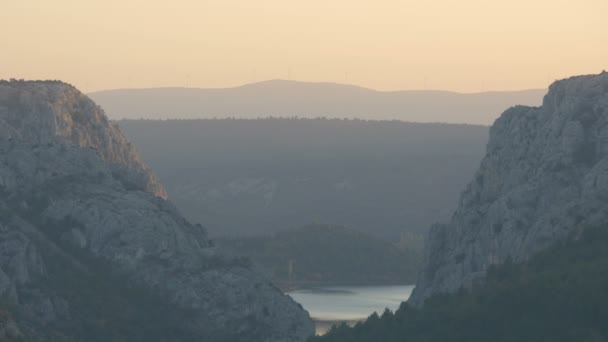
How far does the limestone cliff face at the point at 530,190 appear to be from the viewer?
160000 millimetres

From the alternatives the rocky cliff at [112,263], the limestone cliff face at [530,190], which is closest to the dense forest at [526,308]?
the limestone cliff face at [530,190]

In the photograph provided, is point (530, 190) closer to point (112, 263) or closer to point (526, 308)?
point (526, 308)

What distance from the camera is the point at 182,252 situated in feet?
588

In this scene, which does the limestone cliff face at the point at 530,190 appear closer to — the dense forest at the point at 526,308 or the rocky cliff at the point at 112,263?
the dense forest at the point at 526,308

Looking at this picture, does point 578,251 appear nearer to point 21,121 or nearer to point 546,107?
point 546,107

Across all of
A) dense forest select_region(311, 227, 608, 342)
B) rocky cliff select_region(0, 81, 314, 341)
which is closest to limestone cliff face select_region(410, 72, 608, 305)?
dense forest select_region(311, 227, 608, 342)

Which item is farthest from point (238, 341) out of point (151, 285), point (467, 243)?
point (467, 243)

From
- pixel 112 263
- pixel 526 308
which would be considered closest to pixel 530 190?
pixel 526 308

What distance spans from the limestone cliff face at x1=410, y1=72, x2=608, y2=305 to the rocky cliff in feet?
52.3

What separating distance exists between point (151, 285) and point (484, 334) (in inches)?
1904

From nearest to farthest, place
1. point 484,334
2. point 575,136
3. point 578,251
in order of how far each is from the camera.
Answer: point 484,334 < point 578,251 < point 575,136

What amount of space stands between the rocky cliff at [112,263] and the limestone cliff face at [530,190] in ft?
52.3

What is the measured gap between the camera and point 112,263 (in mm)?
178625

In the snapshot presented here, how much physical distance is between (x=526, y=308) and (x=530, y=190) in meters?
30.1
